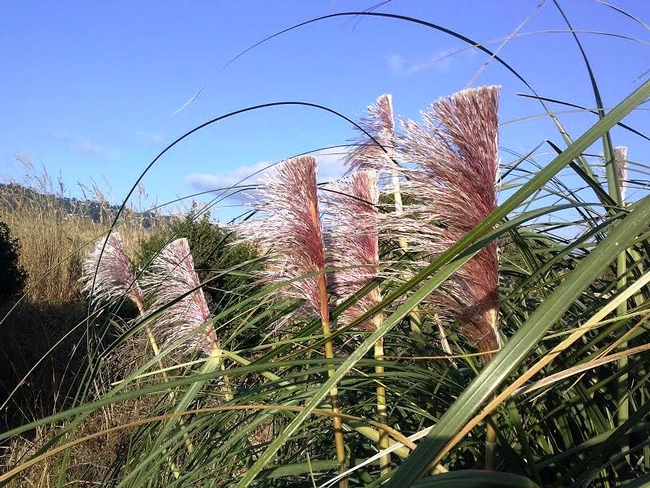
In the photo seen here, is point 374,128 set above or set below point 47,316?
above

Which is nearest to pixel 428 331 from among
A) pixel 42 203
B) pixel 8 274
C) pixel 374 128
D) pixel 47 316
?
pixel 374 128

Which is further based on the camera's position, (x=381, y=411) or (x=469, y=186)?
(x=381, y=411)

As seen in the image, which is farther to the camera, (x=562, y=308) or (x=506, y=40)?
(x=506, y=40)

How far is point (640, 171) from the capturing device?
63.6 inches

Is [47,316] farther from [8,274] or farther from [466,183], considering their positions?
[466,183]

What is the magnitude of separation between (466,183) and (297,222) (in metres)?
0.36

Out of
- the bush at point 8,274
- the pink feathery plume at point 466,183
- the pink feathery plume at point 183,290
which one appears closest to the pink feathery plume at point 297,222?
the pink feathery plume at point 466,183

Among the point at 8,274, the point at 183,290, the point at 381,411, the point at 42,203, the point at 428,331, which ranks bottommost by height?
the point at 381,411

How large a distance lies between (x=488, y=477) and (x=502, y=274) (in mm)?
1017

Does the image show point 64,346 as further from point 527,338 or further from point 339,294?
point 527,338

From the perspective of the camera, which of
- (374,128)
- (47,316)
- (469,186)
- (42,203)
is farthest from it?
(42,203)

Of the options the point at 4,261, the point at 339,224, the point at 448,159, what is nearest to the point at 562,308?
the point at 448,159

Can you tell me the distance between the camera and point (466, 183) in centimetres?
93

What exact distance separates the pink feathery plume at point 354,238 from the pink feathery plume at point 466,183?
0.23 meters
